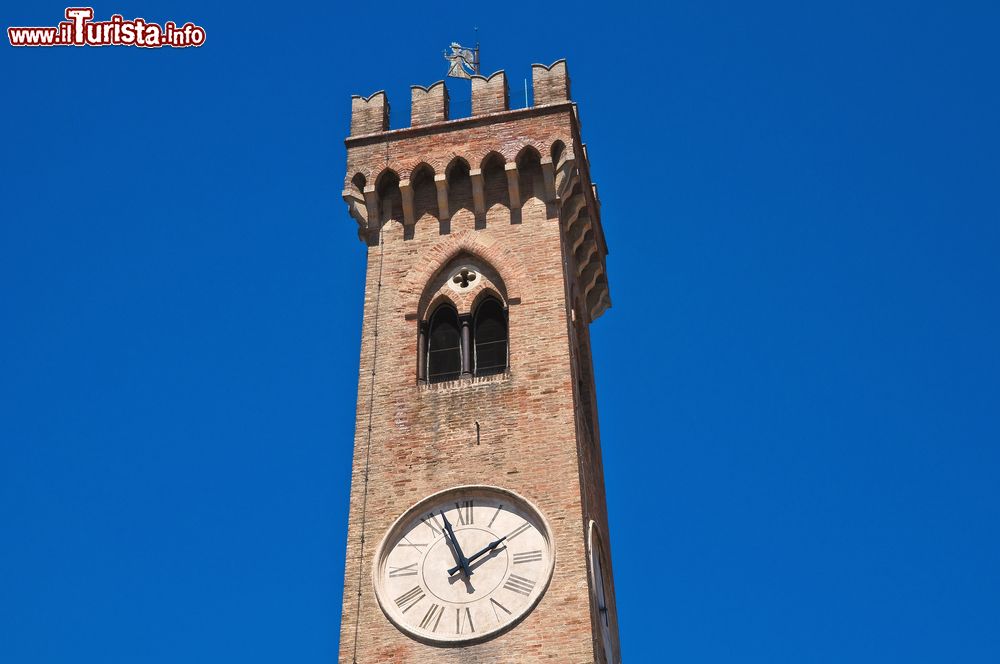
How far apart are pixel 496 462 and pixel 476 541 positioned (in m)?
1.56

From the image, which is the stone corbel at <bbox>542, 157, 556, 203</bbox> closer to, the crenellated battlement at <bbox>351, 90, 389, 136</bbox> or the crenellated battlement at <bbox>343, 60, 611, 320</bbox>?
the crenellated battlement at <bbox>343, 60, 611, 320</bbox>

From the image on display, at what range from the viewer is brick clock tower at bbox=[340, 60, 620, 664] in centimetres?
2303

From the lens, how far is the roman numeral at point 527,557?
77.0 feet

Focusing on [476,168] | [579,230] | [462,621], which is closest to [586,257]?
[579,230]

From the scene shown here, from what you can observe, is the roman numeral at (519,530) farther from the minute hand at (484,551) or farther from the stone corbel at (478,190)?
the stone corbel at (478,190)

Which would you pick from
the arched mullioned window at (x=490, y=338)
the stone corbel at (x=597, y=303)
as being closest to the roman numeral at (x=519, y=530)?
the arched mullioned window at (x=490, y=338)

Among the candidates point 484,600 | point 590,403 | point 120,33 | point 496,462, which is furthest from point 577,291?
point 120,33

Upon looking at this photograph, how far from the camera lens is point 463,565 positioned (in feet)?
77.2

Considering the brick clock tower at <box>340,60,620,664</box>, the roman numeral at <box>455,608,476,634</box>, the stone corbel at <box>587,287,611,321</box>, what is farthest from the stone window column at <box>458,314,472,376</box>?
the stone corbel at <box>587,287,611,321</box>

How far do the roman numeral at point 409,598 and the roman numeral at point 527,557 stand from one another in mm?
1728

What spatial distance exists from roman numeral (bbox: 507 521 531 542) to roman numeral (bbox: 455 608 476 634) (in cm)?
152

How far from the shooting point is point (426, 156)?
96.0ft

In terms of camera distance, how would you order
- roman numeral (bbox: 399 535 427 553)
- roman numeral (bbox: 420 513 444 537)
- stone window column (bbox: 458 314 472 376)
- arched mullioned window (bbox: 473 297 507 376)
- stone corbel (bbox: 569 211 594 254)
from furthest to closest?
stone corbel (bbox: 569 211 594 254)
arched mullioned window (bbox: 473 297 507 376)
stone window column (bbox: 458 314 472 376)
roman numeral (bbox: 420 513 444 537)
roman numeral (bbox: 399 535 427 553)

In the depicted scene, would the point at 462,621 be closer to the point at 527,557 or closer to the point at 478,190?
the point at 527,557
